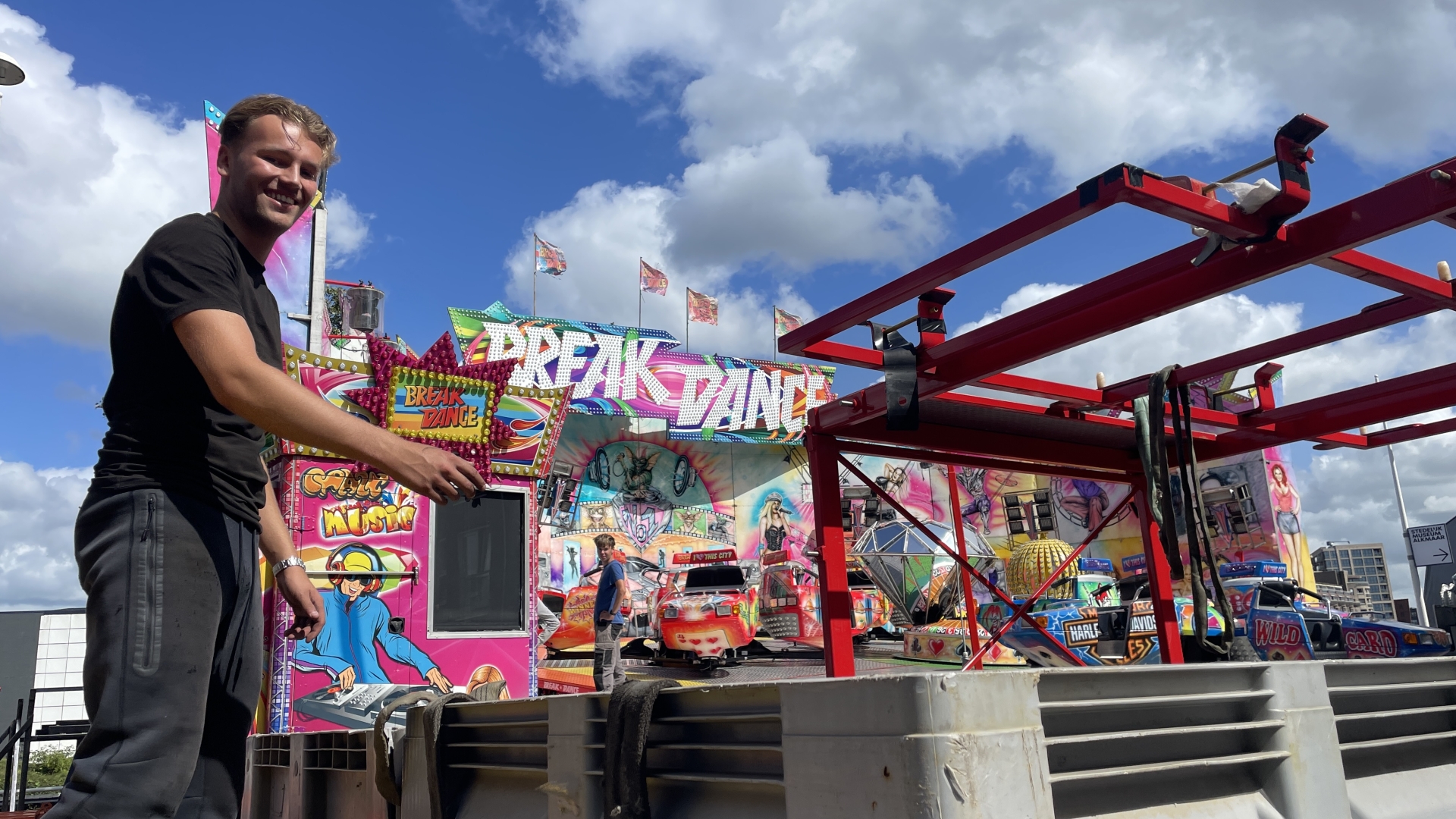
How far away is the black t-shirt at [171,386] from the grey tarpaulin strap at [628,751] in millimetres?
885

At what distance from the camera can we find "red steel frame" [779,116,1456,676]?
3209 mm

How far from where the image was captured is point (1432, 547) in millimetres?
23984

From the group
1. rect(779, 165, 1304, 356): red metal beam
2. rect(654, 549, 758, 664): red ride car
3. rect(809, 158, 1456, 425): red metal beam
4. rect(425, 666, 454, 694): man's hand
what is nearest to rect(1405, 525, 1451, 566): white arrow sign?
rect(654, 549, 758, 664): red ride car

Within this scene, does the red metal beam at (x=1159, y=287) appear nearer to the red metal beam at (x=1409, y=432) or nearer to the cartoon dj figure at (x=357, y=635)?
the red metal beam at (x=1409, y=432)

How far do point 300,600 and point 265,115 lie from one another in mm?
1137

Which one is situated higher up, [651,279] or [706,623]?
[651,279]

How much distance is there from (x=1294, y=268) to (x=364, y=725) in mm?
4116

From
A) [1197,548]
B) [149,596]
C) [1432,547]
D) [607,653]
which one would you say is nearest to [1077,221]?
[1197,548]

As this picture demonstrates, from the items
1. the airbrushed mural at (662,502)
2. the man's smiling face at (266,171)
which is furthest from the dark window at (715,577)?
the man's smiling face at (266,171)

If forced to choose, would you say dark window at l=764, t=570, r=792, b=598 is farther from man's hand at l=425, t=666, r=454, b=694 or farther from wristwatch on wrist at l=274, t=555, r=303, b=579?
wristwatch on wrist at l=274, t=555, r=303, b=579

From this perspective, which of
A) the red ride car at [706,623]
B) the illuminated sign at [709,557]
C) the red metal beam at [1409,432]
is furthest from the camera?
the illuminated sign at [709,557]

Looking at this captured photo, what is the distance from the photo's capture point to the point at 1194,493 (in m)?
3.16

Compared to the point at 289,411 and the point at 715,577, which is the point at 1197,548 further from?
the point at 715,577

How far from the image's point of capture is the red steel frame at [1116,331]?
126 inches
